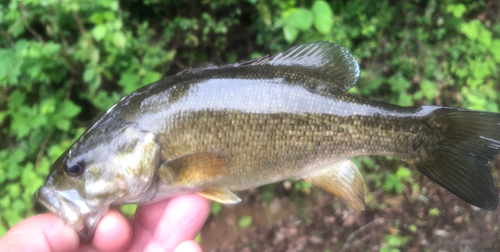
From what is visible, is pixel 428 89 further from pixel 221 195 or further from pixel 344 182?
pixel 221 195

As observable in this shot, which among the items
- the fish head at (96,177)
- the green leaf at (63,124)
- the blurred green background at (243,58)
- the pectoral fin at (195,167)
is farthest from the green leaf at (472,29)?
the green leaf at (63,124)

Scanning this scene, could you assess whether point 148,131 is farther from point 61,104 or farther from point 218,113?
point 61,104

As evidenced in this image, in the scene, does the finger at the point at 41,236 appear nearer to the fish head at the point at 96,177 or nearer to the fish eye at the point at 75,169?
the fish head at the point at 96,177

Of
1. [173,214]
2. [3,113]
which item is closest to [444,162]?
[173,214]

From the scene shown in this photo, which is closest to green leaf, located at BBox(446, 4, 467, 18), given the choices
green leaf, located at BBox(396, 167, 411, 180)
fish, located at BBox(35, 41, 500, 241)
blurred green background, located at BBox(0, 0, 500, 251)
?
blurred green background, located at BBox(0, 0, 500, 251)

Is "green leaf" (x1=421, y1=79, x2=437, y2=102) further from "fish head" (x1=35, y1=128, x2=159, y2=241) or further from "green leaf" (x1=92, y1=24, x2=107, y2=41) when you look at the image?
"green leaf" (x1=92, y1=24, x2=107, y2=41)

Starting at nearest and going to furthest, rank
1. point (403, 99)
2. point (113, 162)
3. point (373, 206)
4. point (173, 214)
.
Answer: point (113, 162) → point (173, 214) → point (403, 99) → point (373, 206)

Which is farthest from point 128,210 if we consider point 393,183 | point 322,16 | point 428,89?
point 428,89
